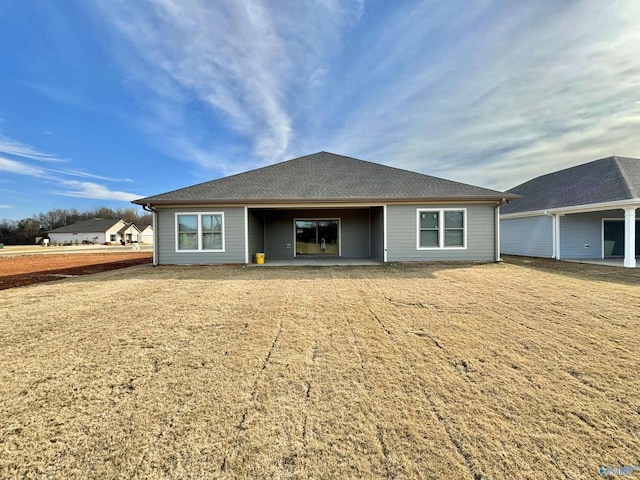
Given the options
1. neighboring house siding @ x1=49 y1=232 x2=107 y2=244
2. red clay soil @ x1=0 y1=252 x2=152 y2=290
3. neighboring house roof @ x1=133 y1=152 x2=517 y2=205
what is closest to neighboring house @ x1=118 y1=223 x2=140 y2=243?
neighboring house siding @ x1=49 y1=232 x2=107 y2=244

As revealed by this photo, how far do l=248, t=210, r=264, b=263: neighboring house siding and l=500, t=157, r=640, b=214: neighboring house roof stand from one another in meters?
13.8

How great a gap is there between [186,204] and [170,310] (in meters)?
6.72

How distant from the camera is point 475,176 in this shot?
20.2m

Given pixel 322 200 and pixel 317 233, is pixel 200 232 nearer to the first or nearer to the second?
pixel 322 200

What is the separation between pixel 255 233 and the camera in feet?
39.8

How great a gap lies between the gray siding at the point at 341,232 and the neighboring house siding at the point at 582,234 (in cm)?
932

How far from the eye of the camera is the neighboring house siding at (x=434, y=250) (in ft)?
34.8

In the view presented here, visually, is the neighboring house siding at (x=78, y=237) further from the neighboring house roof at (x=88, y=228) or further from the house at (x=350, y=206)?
the house at (x=350, y=206)

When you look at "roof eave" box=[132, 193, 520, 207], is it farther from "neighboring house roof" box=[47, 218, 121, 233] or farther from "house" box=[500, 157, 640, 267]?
"neighboring house roof" box=[47, 218, 121, 233]

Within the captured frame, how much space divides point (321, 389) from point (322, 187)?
943cm

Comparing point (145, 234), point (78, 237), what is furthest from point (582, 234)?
point (145, 234)

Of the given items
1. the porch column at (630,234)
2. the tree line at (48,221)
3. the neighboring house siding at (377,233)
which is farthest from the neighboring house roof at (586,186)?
the tree line at (48,221)

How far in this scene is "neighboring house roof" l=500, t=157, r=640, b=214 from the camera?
428 inches

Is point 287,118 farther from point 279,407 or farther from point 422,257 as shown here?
point 279,407
